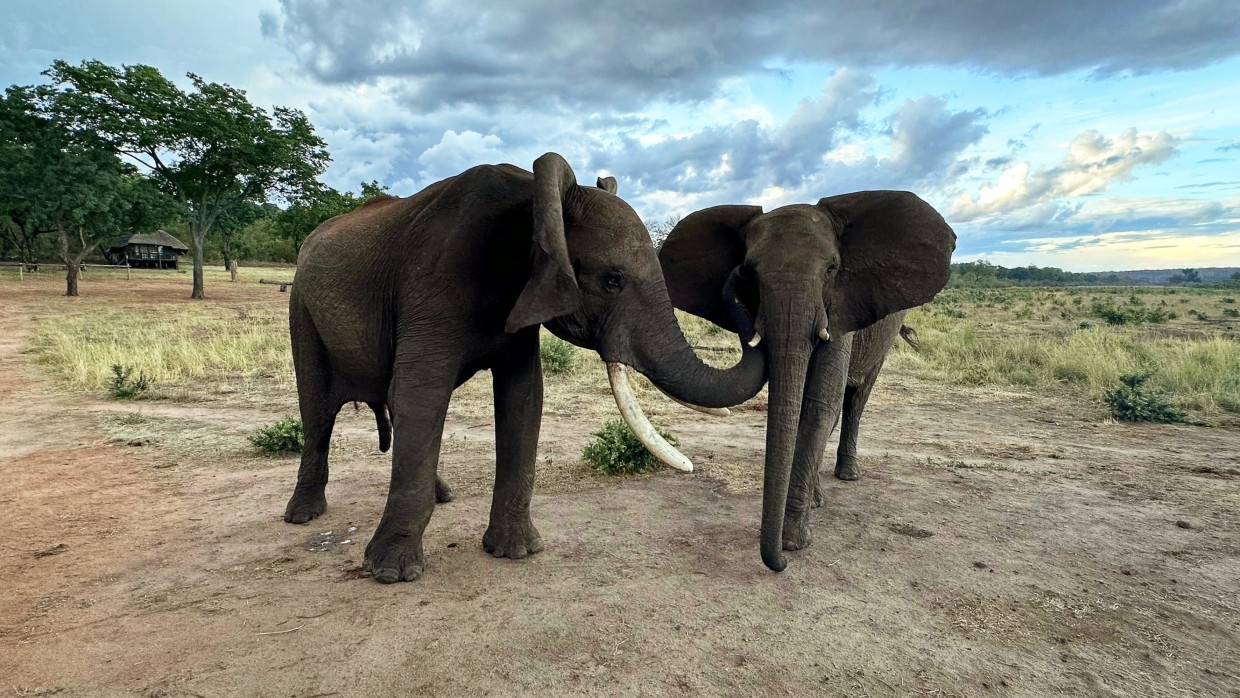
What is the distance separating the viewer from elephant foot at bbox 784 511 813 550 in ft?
15.6

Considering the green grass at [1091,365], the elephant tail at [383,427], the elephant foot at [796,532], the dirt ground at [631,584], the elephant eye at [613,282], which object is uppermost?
the elephant eye at [613,282]

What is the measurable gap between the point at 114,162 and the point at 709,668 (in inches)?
1386

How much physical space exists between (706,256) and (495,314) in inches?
78.4

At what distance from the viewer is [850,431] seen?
6691 millimetres

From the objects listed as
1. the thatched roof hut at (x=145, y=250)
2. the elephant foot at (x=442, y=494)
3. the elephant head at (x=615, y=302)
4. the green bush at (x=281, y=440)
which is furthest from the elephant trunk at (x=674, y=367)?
the thatched roof hut at (x=145, y=250)

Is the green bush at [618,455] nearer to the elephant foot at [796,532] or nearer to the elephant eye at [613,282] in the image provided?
the elephant foot at [796,532]

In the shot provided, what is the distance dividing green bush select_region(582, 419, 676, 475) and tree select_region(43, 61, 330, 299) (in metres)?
28.3

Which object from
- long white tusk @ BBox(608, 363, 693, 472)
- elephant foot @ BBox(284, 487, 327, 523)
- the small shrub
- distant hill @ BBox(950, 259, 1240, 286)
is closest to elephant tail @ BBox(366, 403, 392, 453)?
elephant foot @ BBox(284, 487, 327, 523)

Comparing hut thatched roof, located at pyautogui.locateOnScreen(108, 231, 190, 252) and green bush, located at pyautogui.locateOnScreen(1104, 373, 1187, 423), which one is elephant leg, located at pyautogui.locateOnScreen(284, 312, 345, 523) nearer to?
green bush, located at pyautogui.locateOnScreen(1104, 373, 1187, 423)

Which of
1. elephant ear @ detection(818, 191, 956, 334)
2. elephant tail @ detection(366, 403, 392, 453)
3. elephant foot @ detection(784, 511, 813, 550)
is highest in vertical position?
elephant ear @ detection(818, 191, 956, 334)

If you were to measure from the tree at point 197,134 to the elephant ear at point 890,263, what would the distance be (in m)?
30.5

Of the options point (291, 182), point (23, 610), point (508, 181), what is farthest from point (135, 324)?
point (508, 181)

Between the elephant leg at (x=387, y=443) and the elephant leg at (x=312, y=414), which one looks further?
the elephant leg at (x=387, y=443)

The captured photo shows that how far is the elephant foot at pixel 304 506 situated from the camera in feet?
17.3
